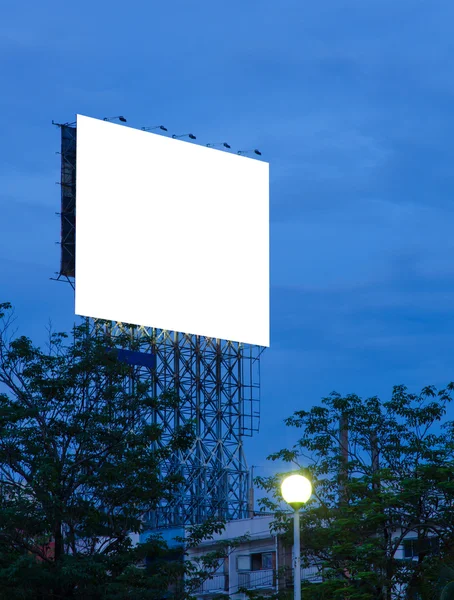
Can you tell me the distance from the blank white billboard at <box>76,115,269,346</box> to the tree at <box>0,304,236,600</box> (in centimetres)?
2619

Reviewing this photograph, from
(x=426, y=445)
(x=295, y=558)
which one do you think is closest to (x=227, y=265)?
(x=426, y=445)

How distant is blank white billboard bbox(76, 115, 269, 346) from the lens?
56.1 meters

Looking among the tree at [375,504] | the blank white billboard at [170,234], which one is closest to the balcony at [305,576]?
the tree at [375,504]

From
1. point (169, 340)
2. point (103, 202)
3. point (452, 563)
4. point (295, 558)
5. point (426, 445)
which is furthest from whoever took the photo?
point (169, 340)

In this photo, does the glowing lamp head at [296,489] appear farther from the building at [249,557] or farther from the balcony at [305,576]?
the building at [249,557]

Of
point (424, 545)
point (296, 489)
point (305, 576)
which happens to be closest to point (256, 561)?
point (305, 576)

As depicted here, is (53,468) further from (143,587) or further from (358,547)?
(358,547)

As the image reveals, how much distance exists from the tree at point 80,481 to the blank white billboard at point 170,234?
2619 cm

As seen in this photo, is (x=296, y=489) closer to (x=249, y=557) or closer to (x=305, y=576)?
(x=305, y=576)

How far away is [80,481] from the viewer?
2666 centimetres

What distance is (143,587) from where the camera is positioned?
85.7 ft

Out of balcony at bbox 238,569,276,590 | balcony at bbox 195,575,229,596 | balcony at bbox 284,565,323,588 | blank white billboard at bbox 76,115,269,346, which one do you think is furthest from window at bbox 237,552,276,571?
blank white billboard at bbox 76,115,269,346

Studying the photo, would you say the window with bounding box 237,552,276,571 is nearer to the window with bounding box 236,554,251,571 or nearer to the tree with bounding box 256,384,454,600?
the window with bounding box 236,554,251,571

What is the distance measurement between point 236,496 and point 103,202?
674 inches
